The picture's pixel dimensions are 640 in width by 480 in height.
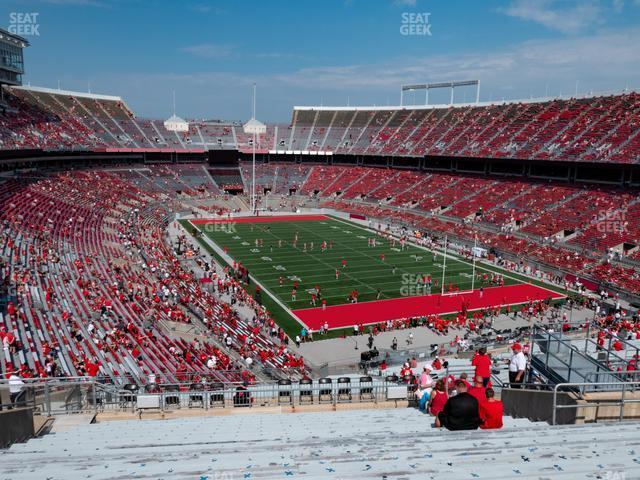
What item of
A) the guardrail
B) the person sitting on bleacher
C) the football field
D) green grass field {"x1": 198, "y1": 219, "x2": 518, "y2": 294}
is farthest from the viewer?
green grass field {"x1": 198, "y1": 219, "x2": 518, "y2": 294}

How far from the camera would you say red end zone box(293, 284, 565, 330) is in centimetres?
2342

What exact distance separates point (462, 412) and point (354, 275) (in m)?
25.3

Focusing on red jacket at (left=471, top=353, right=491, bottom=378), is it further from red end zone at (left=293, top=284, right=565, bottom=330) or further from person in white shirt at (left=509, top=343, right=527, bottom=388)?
red end zone at (left=293, top=284, right=565, bottom=330)

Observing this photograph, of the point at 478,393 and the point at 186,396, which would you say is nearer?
the point at 478,393

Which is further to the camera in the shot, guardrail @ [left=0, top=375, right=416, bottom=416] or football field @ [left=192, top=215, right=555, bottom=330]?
football field @ [left=192, top=215, right=555, bottom=330]

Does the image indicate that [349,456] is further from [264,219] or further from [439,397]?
[264,219]

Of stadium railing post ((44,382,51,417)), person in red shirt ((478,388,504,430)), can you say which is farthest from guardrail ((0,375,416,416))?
person in red shirt ((478,388,504,430))

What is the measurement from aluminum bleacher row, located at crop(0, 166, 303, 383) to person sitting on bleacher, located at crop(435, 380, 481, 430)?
22.5ft

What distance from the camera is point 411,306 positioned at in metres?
25.4

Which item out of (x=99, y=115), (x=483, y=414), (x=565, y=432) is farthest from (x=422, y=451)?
(x=99, y=115)

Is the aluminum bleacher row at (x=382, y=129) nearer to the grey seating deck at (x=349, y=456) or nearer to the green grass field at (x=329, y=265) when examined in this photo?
the green grass field at (x=329, y=265)

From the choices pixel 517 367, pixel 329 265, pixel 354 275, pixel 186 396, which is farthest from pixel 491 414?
pixel 329 265

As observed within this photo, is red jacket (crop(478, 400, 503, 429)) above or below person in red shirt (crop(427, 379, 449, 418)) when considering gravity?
above

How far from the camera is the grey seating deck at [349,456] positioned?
14.3 feet
